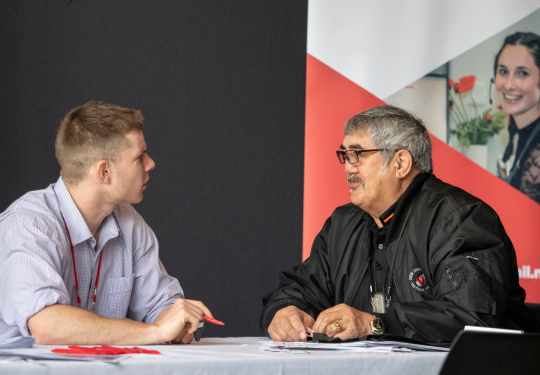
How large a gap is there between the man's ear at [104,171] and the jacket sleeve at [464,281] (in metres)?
1.02

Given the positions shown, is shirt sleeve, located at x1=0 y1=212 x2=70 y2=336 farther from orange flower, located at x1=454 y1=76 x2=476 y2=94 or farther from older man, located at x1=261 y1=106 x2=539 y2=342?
orange flower, located at x1=454 y1=76 x2=476 y2=94

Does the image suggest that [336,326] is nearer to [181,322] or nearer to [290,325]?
[290,325]

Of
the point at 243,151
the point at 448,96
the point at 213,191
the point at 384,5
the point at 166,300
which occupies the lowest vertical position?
the point at 166,300

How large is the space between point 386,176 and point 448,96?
5.59 feet

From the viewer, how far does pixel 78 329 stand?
138 centimetres

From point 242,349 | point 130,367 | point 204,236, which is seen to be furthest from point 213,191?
point 130,367

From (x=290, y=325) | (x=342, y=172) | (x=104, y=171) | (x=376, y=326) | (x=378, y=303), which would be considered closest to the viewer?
(x=376, y=326)

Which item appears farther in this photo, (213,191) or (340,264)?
(213,191)

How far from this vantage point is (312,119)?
362cm

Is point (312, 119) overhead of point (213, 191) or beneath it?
overhead

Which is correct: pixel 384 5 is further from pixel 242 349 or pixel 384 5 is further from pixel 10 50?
pixel 242 349

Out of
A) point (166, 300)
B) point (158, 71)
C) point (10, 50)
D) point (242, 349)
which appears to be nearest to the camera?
point (242, 349)

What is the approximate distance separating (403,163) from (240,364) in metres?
1.34

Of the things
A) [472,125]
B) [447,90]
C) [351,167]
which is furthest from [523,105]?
[351,167]
